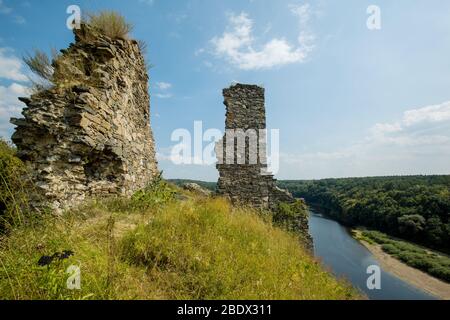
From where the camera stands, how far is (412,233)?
3666 cm

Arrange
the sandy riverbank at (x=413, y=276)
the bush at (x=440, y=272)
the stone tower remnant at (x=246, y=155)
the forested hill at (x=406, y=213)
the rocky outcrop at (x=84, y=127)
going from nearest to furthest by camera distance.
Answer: the rocky outcrop at (x=84, y=127), the stone tower remnant at (x=246, y=155), the sandy riverbank at (x=413, y=276), the bush at (x=440, y=272), the forested hill at (x=406, y=213)

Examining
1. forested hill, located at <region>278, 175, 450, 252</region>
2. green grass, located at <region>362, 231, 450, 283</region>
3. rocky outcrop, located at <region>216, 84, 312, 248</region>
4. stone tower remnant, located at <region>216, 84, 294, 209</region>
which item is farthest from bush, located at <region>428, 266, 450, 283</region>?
stone tower remnant, located at <region>216, 84, 294, 209</region>

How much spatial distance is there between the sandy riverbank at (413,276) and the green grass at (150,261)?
24.6 meters

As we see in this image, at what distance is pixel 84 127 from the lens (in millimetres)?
4367

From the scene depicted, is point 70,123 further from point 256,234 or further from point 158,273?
point 256,234

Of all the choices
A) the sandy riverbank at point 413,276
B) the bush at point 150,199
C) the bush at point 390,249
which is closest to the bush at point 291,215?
the bush at point 150,199

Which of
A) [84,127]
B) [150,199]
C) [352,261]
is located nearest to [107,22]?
[84,127]

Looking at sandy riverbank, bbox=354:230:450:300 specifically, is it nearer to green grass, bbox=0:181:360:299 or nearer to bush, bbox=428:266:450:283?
bush, bbox=428:266:450:283

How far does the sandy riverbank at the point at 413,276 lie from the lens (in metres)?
21.8

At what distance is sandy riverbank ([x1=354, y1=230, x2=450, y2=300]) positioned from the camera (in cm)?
2182

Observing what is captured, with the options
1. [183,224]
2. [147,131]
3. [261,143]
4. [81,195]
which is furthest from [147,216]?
[261,143]

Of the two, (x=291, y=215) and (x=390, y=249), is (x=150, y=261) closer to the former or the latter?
(x=291, y=215)

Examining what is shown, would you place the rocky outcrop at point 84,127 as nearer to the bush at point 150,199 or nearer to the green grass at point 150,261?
the bush at point 150,199

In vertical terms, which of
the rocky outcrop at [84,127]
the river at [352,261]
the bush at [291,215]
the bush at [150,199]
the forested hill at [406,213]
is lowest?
the river at [352,261]
